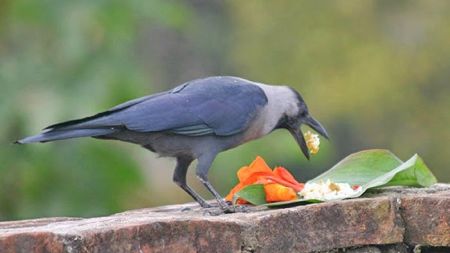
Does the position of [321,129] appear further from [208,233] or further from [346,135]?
[346,135]

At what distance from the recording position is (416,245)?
4.61 metres

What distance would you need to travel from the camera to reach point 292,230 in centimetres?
450

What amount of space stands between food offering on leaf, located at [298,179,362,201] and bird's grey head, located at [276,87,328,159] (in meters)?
1.30

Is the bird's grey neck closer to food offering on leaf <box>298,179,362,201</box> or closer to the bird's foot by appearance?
the bird's foot

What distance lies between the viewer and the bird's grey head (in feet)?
21.7

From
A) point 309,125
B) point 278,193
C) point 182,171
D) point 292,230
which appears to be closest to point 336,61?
point 309,125

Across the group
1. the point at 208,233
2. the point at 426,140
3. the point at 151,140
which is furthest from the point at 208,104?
the point at 426,140

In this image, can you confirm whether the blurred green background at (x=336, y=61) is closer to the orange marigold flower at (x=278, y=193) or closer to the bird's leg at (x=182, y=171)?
the bird's leg at (x=182, y=171)

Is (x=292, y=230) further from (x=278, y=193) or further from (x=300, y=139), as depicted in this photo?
(x=300, y=139)

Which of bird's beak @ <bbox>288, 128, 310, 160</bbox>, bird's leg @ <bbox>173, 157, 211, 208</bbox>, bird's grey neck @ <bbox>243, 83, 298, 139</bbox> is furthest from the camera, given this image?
bird's beak @ <bbox>288, 128, 310, 160</bbox>

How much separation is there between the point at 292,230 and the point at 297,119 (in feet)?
7.28

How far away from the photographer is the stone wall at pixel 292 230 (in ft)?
13.8

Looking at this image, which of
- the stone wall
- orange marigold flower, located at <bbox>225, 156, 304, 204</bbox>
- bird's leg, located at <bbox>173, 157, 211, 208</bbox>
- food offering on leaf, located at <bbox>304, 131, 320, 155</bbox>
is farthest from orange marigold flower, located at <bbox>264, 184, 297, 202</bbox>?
food offering on leaf, located at <bbox>304, 131, 320, 155</bbox>

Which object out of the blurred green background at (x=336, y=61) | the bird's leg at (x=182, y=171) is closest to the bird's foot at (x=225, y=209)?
the bird's leg at (x=182, y=171)
